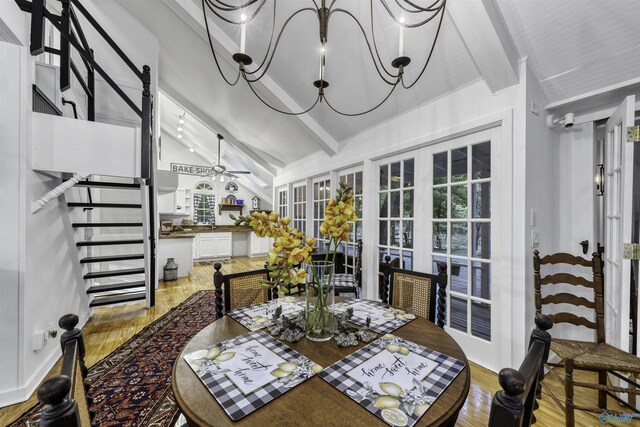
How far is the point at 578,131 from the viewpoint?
6.86ft

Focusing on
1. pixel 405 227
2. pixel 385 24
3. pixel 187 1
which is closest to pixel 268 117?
pixel 187 1

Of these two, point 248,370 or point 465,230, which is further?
point 465,230

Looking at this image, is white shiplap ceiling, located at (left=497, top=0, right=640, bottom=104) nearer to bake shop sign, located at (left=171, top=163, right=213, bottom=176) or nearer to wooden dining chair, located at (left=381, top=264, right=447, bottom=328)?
wooden dining chair, located at (left=381, top=264, right=447, bottom=328)

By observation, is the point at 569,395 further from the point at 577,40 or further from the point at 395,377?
the point at 577,40

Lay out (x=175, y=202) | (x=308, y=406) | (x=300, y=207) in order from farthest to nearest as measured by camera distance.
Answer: (x=175, y=202) → (x=300, y=207) → (x=308, y=406)

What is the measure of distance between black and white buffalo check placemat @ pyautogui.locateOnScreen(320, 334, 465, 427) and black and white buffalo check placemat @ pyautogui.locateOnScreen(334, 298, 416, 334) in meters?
0.16

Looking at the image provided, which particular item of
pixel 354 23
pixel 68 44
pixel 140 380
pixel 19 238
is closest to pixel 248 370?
pixel 140 380

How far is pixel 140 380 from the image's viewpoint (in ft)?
6.15

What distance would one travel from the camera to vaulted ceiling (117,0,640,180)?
5.31 ft

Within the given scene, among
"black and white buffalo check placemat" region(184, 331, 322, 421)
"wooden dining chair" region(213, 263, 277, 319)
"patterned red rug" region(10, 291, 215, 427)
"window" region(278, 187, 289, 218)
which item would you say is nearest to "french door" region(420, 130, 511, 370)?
"wooden dining chair" region(213, 263, 277, 319)

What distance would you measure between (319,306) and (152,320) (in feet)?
9.16

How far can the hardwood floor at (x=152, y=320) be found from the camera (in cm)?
155

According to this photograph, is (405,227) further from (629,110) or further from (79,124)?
(79,124)

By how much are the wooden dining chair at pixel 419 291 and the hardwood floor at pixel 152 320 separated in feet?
1.90
